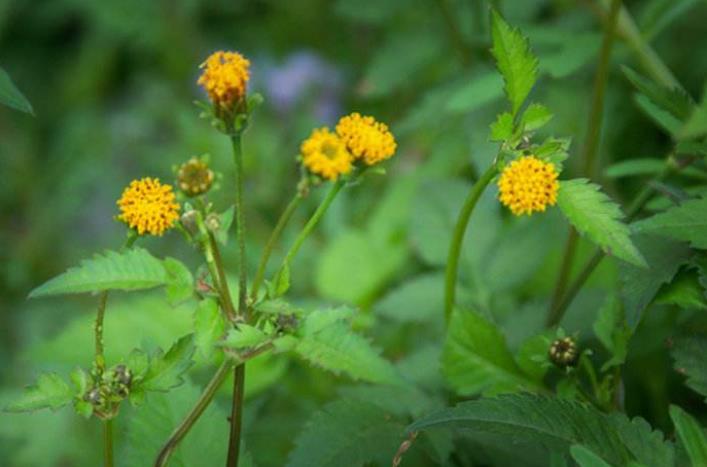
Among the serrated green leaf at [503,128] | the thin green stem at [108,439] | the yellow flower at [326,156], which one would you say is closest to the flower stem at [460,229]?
the serrated green leaf at [503,128]

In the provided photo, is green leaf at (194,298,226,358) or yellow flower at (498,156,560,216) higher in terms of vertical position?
yellow flower at (498,156,560,216)

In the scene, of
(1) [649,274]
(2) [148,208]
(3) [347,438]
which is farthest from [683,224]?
(2) [148,208]

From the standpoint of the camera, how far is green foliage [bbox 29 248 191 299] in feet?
3.07

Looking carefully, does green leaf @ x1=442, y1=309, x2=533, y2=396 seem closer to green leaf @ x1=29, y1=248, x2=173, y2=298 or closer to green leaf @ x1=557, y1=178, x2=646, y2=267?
green leaf @ x1=557, y1=178, x2=646, y2=267

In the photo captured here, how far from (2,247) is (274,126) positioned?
0.84m

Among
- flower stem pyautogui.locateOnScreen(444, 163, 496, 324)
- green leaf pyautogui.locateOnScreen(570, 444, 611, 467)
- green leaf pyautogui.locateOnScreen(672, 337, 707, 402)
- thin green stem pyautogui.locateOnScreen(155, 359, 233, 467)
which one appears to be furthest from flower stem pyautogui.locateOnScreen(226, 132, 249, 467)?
green leaf pyautogui.locateOnScreen(672, 337, 707, 402)

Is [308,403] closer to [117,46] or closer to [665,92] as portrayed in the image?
[665,92]

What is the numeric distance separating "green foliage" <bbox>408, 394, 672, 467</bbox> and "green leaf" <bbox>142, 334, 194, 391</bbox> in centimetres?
26

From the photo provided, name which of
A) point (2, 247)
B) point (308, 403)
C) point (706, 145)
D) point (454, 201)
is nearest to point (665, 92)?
point (706, 145)

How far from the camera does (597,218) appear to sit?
0.94 m

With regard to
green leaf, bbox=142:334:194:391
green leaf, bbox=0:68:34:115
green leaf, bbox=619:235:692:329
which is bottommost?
green leaf, bbox=142:334:194:391

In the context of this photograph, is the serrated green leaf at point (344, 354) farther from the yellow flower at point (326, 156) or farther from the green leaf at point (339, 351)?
the yellow flower at point (326, 156)

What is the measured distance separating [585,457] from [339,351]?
303 millimetres

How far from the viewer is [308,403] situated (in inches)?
64.2
